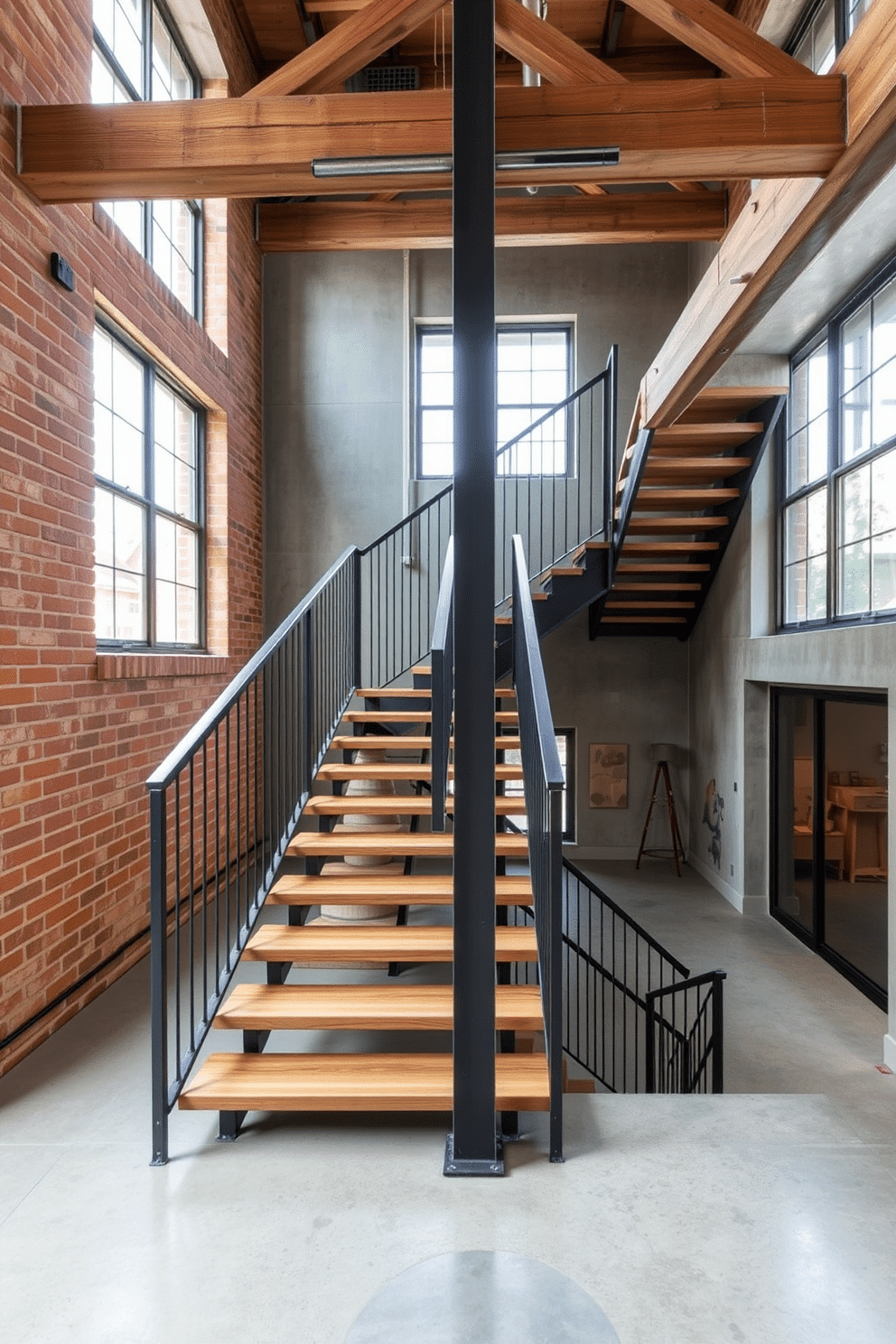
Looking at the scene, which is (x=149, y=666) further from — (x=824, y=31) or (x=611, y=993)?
(x=824, y=31)

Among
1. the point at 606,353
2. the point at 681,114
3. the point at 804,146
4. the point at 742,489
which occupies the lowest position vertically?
the point at 742,489

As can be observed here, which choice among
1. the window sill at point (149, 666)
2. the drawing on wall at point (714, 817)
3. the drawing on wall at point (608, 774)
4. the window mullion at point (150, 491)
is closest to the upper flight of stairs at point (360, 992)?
the window sill at point (149, 666)

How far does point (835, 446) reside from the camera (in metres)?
5.23

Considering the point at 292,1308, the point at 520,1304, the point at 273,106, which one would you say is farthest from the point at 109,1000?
the point at 273,106

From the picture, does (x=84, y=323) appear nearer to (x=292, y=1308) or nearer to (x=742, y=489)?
(x=292, y=1308)

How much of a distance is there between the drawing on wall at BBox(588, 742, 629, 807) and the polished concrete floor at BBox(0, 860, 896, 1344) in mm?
4861

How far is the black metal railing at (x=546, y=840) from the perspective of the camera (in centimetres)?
243

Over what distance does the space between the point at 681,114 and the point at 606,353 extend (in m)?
4.30

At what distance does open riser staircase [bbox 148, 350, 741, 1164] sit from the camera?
2.59 metres

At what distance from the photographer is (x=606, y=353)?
7613mm

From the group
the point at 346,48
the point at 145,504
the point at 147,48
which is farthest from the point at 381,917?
the point at 147,48

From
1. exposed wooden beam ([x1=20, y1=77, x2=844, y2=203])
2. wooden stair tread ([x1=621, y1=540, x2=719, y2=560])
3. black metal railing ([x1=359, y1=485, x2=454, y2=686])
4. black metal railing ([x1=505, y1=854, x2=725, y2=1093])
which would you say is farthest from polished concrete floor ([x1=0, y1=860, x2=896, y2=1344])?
black metal railing ([x1=359, y1=485, x2=454, y2=686])

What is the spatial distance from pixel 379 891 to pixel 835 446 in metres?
3.87

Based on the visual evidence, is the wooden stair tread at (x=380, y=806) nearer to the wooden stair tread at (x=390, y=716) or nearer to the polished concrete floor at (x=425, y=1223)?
the wooden stair tread at (x=390, y=716)
